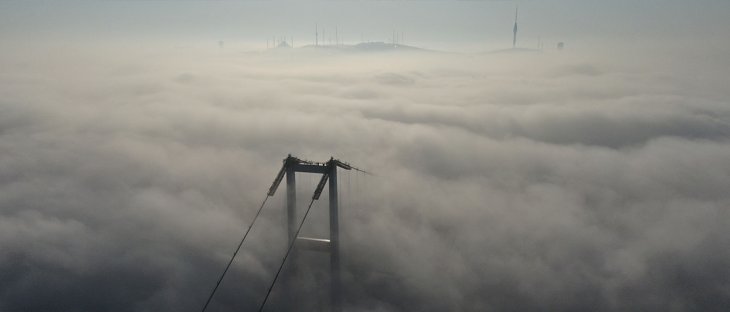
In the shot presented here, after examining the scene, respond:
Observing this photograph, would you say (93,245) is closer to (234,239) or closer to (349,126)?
(234,239)

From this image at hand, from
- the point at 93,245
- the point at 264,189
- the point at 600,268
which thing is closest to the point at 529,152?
the point at 600,268

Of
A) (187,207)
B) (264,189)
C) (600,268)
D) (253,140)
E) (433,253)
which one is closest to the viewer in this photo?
(600,268)

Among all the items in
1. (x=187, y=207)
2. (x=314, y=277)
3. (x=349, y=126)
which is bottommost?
(x=314, y=277)

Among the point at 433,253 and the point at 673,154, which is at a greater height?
the point at 673,154

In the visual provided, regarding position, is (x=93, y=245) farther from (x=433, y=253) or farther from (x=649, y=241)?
(x=649, y=241)

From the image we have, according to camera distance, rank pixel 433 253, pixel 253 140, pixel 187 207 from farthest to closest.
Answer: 1. pixel 253 140
2. pixel 187 207
3. pixel 433 253

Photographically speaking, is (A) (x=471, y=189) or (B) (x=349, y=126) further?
(B) (x=349, y=126)

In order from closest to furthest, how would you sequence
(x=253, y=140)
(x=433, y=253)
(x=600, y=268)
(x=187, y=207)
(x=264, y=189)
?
(x=600, y=268), (x=433, y=253), (x=187, y=207), (x=264, y=189), (x=253, y=140)

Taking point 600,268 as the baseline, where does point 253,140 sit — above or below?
above

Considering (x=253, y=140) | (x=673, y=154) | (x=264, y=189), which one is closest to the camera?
(x=264, y=189)

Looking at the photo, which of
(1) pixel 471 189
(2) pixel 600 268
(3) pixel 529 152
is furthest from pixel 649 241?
(3) pixel 529 152
